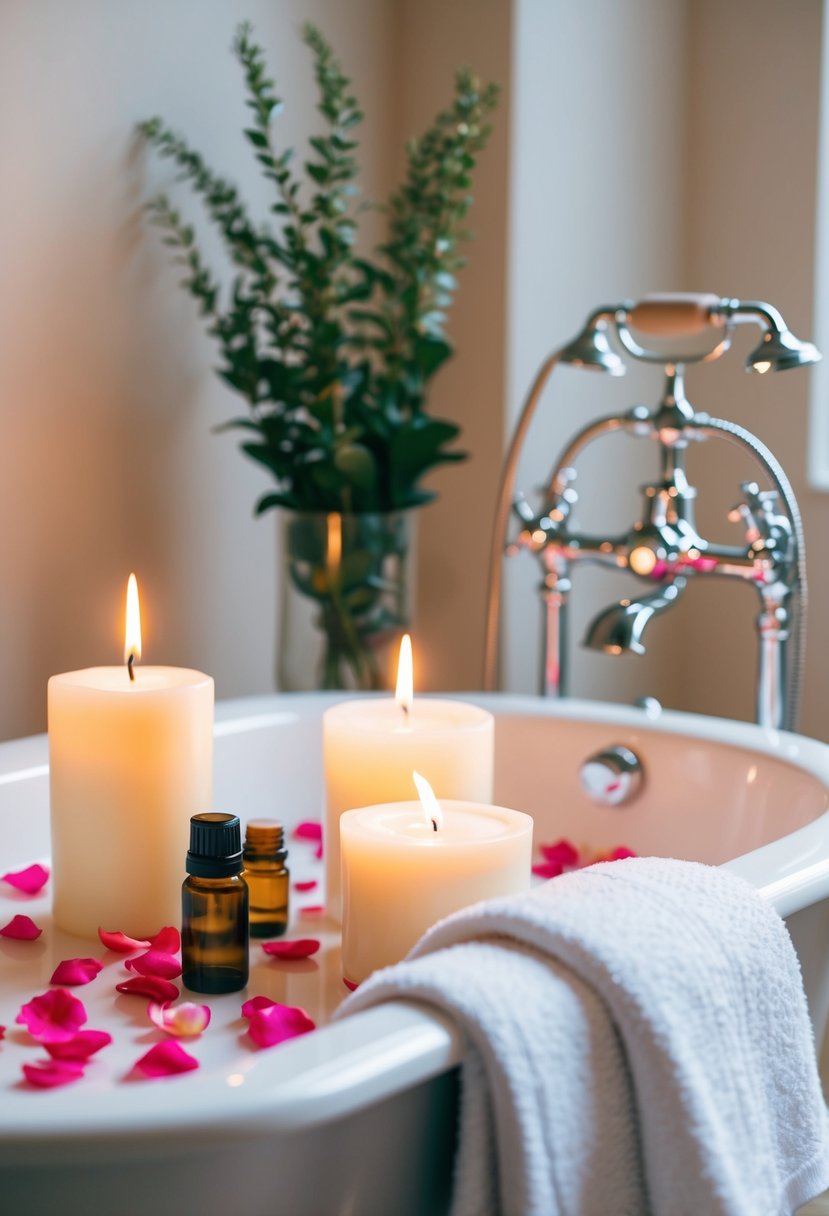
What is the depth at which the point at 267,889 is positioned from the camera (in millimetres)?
926

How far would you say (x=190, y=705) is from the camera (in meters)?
0.89

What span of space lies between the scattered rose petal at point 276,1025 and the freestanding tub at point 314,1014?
14mm

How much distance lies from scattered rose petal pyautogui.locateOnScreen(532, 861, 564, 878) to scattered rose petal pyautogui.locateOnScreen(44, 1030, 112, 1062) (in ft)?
1.63

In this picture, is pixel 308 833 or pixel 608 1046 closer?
pixel 608 1046

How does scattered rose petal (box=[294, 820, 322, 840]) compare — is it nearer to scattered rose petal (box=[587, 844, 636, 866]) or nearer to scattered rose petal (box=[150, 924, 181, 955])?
scattered rose petal (box=[587, 844, 636, 866])

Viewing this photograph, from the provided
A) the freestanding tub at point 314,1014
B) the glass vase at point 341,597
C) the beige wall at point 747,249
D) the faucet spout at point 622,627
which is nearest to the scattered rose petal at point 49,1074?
the freestanding tub at point 314,1014

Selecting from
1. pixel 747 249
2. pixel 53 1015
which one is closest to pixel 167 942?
pixel 53 1015

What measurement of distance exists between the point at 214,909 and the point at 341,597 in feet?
2.36

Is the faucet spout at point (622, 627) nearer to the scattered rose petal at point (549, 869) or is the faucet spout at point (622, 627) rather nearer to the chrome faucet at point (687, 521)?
the chrome faucet at point (687, 521)

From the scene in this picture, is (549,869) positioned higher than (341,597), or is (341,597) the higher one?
(341,597)

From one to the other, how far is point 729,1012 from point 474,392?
122 cm

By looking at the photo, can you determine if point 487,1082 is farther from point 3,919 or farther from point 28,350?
point 28,350

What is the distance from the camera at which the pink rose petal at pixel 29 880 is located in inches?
39.5

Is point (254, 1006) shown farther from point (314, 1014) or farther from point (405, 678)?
point (405, 678)
